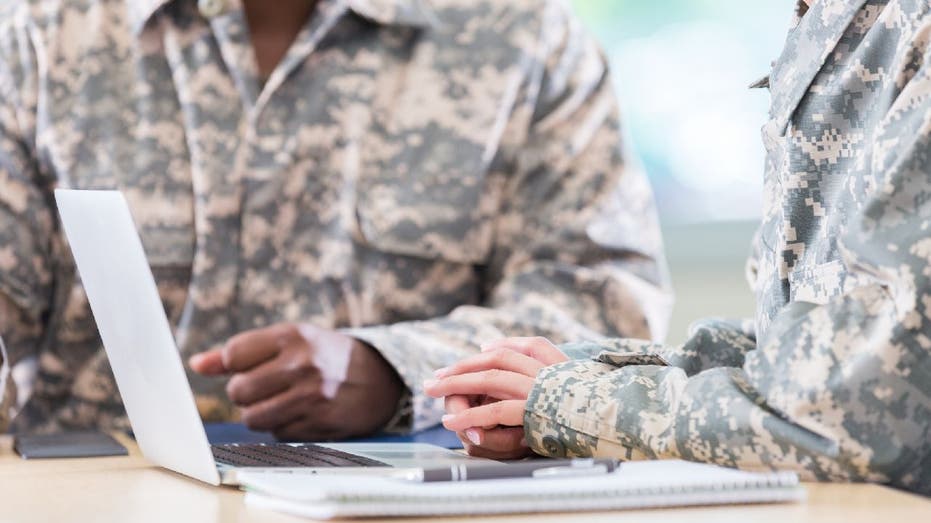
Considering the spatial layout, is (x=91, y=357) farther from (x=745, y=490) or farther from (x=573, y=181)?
(x=745, y=490)

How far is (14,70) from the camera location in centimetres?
187

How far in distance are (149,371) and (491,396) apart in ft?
0.84

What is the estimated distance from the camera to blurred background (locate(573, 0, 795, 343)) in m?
2.97

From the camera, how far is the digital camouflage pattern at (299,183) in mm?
1825

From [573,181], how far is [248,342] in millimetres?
651

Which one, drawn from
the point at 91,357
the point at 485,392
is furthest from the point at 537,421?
the point at 91,357

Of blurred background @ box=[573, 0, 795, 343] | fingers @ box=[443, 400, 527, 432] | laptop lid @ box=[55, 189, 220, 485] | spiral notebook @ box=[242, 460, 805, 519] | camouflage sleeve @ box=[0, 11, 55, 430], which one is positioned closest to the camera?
spiral notebook @ box=[242, 460, 805, 519]

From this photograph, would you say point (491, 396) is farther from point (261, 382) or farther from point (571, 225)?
point (571, 225)

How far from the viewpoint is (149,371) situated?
0.89 meters

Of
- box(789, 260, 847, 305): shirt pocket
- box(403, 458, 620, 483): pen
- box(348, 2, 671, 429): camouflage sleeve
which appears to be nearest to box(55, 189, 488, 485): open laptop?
box(403, 458, 620, 483): pen

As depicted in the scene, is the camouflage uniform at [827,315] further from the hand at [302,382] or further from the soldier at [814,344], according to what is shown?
the hand at [302,382]

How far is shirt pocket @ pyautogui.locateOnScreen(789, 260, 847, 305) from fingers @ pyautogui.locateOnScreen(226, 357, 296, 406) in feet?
2.30

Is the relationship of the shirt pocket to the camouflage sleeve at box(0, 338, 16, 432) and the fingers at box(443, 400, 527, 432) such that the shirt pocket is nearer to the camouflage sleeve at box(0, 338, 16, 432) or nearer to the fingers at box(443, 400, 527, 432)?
the fingers at box(443, 400, 527, 432)

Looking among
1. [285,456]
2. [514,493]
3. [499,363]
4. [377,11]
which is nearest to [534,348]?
[499,363]
